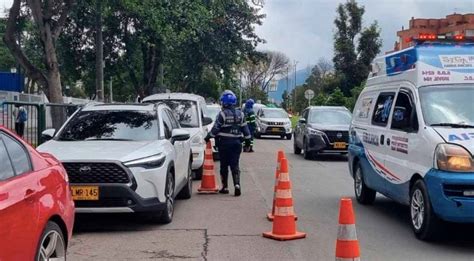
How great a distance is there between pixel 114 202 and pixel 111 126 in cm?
184

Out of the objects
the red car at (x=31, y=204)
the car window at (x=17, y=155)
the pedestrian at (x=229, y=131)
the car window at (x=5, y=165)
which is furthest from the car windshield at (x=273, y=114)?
the car window at (x=5, y=165)

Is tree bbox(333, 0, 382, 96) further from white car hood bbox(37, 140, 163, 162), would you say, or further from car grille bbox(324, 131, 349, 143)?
white car hood bbox(37, 140, 163, 162)

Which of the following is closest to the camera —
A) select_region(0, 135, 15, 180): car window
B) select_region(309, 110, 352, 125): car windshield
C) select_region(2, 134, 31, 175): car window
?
select_region(0, 135, 15, 180): car window

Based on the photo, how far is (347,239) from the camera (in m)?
5.38

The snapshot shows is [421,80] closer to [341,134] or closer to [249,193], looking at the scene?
[249,193]

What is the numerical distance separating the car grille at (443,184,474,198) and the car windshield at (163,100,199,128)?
7966 mm

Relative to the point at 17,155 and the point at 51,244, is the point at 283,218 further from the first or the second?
the point at 17,155

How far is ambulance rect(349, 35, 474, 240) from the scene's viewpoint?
23.9 feet

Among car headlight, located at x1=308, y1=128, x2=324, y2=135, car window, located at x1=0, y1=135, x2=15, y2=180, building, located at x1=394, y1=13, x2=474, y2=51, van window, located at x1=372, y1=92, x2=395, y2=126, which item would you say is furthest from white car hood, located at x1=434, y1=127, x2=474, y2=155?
building, located at x1=394, y1=13, x2=474, y2=51

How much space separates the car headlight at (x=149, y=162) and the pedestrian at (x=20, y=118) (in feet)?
15.8

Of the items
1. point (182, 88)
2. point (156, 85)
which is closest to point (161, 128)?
point (156, 85)

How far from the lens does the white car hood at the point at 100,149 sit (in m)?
8.27

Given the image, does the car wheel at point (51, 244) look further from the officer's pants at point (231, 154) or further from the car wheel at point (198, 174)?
the car wheel at point (198, 174)

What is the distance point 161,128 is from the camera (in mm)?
9867
